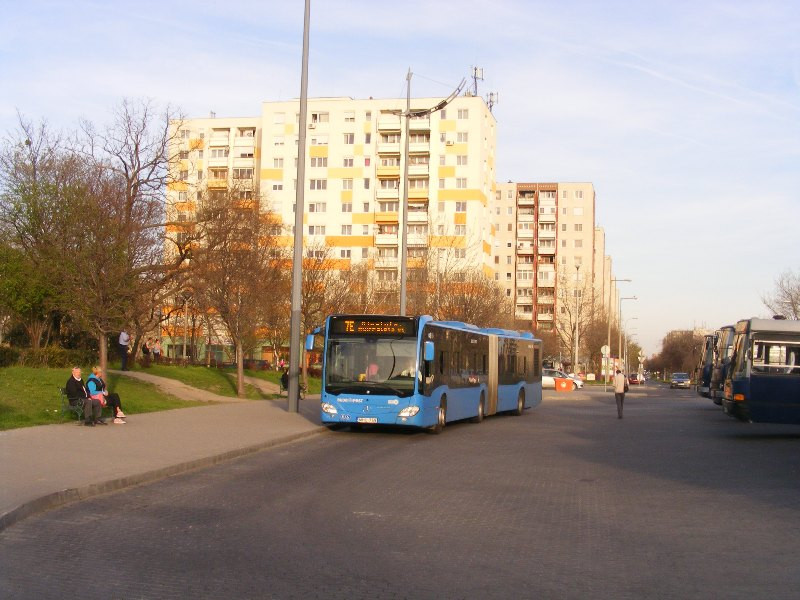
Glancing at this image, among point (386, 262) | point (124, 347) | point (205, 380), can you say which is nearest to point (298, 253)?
point (124, 347)

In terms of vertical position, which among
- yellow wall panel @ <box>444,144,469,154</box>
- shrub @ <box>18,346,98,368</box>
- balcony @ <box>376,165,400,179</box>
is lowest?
shrub @ <box>18,346,98,368</box>

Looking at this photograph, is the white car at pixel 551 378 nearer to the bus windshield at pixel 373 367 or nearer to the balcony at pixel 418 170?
the balcony at pixel 418 170

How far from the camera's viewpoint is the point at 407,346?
21719 millimetres

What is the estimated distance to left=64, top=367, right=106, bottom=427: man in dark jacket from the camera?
1956 cm

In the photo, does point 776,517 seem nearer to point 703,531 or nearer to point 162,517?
point 703,531

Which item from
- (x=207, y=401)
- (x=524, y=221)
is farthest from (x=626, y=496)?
(x=524, y=221)

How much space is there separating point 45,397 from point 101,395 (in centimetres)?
363

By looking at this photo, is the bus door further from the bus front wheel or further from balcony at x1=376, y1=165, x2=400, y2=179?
balcony at x1=376, y1=165, x2=400, y2=179

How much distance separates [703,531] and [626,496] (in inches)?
110

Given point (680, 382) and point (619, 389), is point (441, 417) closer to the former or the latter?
point (619, 389)

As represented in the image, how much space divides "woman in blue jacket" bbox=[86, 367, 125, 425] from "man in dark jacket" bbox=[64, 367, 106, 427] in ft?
1.01

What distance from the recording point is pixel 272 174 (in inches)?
3718

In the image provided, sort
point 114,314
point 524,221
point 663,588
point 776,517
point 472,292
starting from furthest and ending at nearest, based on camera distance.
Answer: point 524,221
point 472,292
point 114,314
point 776,517
point 663,588

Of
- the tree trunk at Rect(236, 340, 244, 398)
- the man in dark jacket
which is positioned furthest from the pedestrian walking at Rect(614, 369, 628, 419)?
the man in dark jacket
